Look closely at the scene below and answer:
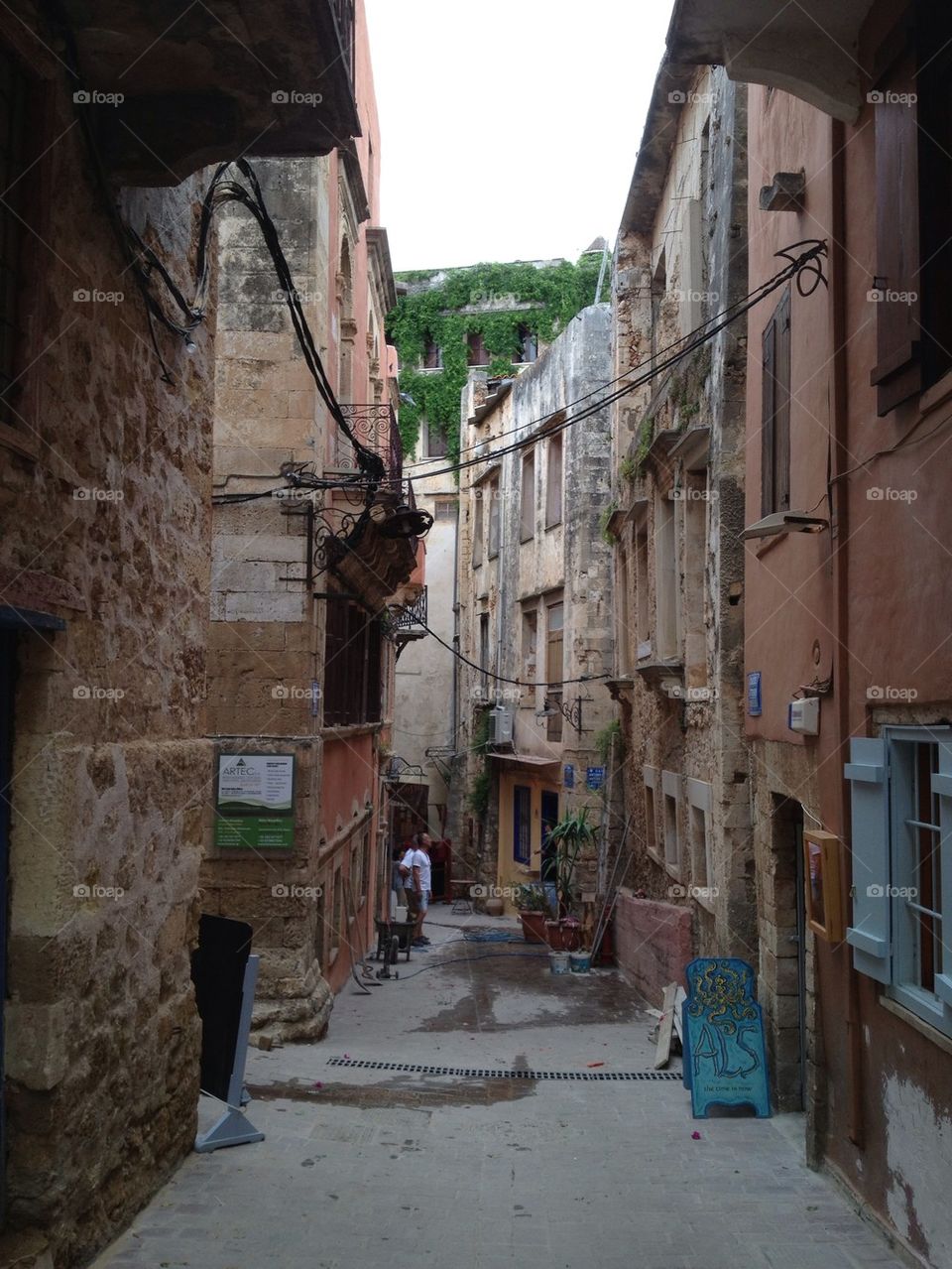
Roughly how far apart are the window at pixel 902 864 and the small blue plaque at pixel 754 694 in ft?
8.93

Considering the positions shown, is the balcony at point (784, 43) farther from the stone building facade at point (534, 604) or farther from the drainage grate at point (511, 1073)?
the stone building facade at point (534, 604)

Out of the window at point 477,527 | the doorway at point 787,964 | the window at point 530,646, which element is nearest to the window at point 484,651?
the window at point 477,527

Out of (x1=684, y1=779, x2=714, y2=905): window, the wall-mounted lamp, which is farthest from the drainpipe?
(x1=684, y1=779, x2=714, y2=905): window

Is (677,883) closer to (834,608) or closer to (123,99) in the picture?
(834,608)

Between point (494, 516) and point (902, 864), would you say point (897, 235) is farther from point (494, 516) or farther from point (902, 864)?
point (494, 516)

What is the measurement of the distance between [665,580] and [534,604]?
10.8 meters

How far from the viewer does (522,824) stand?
82.8ft

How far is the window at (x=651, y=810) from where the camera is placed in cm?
1459

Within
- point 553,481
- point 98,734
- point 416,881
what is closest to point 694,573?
point 98,734

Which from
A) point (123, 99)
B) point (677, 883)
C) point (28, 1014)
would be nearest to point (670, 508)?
point (677, 883)

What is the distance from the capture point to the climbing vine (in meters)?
32.6

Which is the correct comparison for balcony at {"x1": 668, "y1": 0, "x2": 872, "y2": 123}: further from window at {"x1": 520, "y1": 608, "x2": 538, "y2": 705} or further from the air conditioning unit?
the air conditioning unit

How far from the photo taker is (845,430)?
20.5ft

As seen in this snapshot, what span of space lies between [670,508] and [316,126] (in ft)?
30.2
